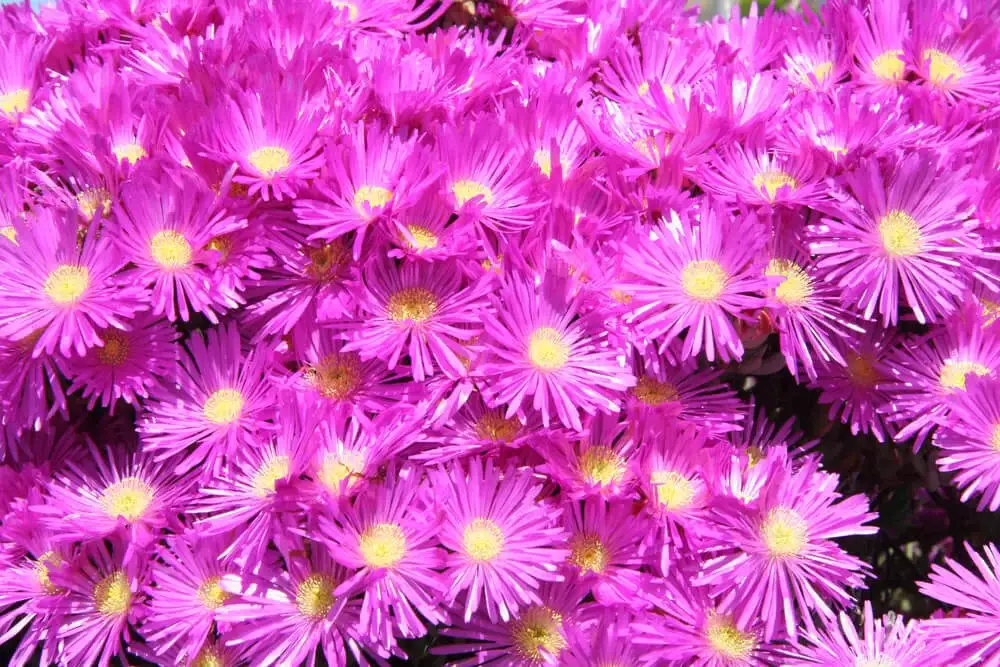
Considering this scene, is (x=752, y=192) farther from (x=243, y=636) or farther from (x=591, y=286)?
(x=243, y=636)

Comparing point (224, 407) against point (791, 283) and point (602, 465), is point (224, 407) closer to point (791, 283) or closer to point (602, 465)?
point (602, 465)

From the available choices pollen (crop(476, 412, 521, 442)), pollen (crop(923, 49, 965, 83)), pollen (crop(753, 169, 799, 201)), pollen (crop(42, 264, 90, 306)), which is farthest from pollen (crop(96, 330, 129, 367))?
pollen (crop(923, 49, 965, 83))

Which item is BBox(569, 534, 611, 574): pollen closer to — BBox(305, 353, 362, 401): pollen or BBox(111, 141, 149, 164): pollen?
BBox(305, 353, 362, 401): pollen

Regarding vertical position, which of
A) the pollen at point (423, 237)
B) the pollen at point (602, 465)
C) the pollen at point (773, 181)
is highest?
the pollen at point (773, 181)

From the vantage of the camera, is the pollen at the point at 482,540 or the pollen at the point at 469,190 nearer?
the pollen at the point at 482,540

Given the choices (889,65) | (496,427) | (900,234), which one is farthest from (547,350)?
(889,65)

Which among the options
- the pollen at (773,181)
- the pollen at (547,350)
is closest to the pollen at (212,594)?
the pollen at (547,350)

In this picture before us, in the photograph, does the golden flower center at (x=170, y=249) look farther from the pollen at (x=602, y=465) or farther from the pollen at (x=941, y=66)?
the pollen at (x=941, y=66)
